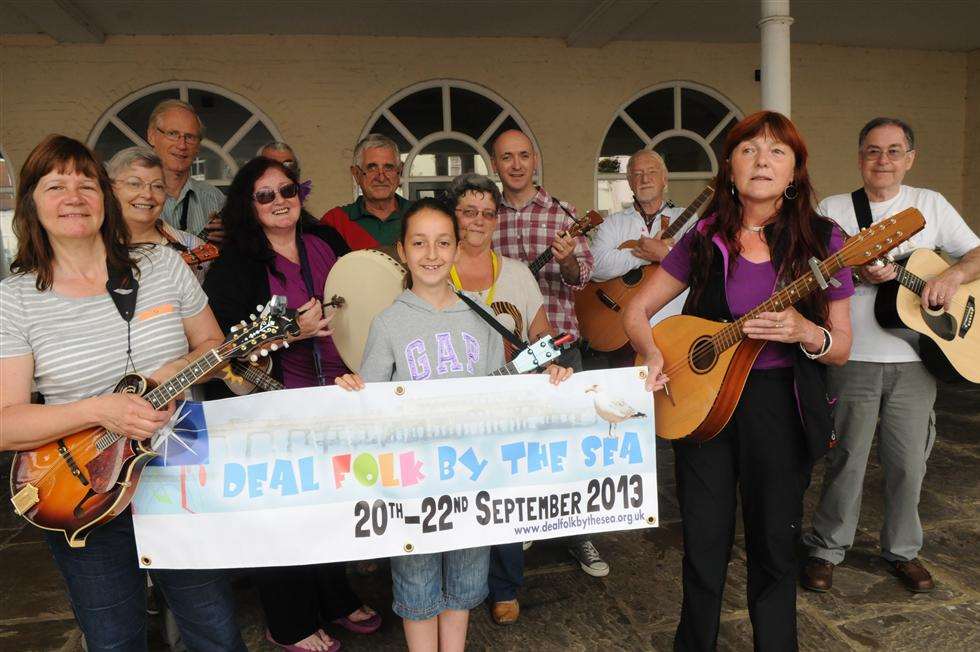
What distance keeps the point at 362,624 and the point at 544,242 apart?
222cm

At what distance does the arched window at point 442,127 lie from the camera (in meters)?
9.02

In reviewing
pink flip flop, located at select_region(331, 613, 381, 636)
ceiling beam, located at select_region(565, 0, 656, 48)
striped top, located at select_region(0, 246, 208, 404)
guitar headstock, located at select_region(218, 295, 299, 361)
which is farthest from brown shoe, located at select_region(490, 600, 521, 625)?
ceiling beam, located at select_region(565, 0, 656, 48)

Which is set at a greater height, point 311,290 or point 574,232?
point 574,232

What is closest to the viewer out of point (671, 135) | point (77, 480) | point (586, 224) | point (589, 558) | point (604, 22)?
point (77, 480)

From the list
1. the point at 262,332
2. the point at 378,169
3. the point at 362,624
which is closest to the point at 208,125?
the point at 378,169

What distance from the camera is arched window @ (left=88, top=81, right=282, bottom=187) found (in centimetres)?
827

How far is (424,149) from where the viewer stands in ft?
30.2

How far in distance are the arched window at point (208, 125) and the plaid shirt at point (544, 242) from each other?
5693 millimetres

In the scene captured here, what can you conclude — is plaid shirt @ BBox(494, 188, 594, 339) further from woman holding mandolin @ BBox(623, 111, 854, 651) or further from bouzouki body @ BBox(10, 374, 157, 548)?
bouzouki body @ BBox(10, 374, 157, 548)

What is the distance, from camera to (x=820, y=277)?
2246mm

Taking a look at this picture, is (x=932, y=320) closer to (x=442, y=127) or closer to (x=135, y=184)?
(x=135, y=184)

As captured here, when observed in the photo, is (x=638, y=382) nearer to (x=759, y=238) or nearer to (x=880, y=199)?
(x=759, y=238)

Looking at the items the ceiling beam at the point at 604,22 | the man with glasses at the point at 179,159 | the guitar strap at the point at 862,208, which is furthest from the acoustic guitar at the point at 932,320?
the ceiling beam at the point at 604,22

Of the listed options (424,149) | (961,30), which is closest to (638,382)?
(424,149)
